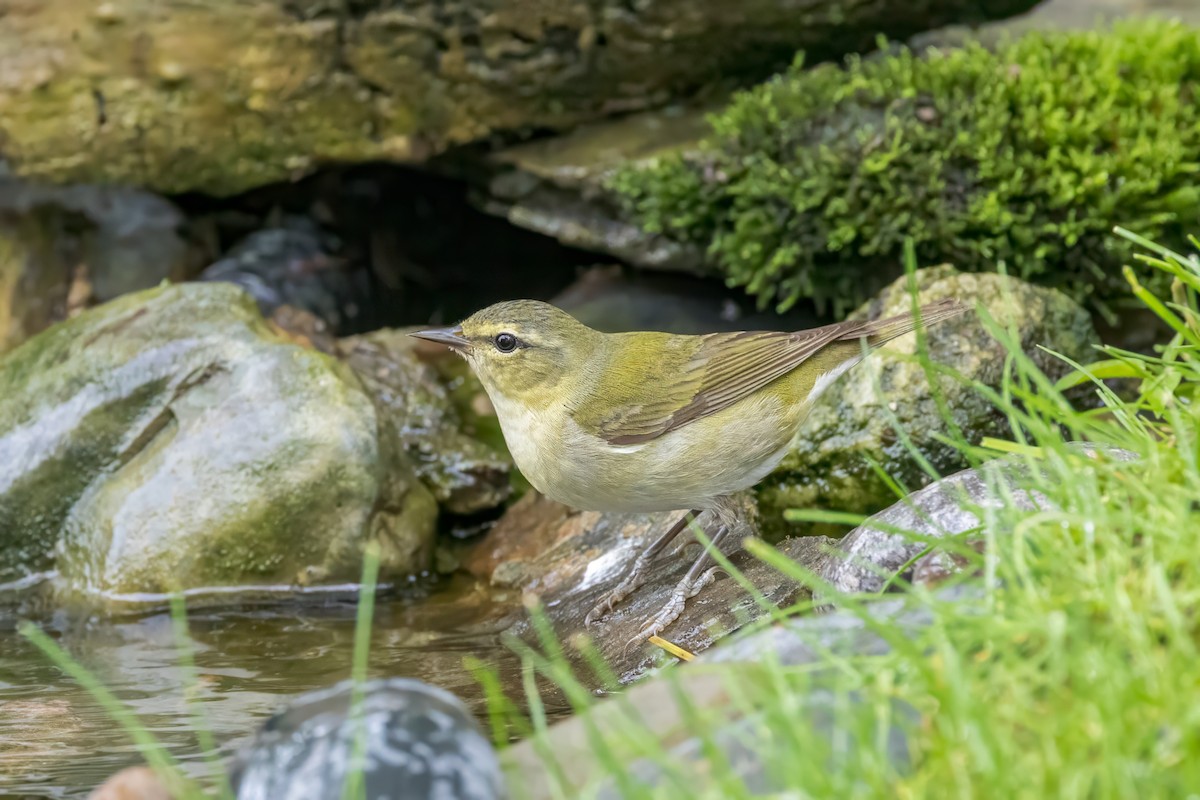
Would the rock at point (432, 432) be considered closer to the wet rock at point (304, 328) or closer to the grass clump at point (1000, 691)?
the wet rock at point (304, 328)

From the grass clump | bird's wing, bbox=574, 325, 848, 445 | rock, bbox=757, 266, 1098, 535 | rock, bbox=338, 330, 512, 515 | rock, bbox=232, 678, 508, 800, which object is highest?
the grass clump

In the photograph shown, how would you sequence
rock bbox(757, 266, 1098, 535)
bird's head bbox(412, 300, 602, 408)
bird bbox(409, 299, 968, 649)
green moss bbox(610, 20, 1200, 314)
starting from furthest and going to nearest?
green moss bbox(610, 20, 1200, 314) < rock bbox(757, 266, 1098, 535) < bird's head bbox(412, 300, 602, 408) < bird bbox(409, 299, 968, 649)

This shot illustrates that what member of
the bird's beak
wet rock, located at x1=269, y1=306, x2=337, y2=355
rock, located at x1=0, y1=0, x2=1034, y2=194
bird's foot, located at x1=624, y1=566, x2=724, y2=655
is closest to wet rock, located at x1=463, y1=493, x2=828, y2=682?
bird's foot, located at x1=624, y1=566, x2=724, y2=655

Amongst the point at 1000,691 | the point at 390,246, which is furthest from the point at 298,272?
the point at 1000,691

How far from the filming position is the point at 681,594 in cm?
505

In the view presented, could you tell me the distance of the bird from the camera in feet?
16.6

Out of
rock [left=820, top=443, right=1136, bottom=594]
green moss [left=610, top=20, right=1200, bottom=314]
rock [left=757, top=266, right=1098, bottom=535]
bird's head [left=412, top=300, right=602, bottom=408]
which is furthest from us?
green moss [left=610, top=20, right=1200, bottom=314]

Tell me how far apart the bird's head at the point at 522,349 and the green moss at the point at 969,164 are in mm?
2132

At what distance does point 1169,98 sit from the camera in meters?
6.57

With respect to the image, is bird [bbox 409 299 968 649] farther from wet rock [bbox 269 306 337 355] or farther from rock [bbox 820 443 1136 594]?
wet rock [bbox 269 306 337 355]

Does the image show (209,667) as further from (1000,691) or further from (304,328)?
(1000,691)

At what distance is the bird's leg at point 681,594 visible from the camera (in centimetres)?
496

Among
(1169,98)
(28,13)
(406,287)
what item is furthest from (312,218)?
(1169,98)

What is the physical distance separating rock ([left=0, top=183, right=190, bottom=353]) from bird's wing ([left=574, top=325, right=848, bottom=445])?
5118 millimetres
